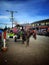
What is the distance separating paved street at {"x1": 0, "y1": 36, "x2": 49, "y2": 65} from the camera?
5.69ft

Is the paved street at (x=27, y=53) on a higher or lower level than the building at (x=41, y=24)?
lower

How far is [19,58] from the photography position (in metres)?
1.75

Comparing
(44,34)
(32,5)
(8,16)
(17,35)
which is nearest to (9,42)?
(17,35)

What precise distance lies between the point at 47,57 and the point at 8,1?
106cm

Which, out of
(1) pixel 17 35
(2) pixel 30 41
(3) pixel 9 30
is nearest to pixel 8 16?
(3) pixel 9 30

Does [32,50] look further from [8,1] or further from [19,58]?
[8,1]

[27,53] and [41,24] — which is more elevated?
[41,24]

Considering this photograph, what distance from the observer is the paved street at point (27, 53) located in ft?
5.69

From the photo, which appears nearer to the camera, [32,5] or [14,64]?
[14,64]

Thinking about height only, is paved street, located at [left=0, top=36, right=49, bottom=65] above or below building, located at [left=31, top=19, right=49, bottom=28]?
below

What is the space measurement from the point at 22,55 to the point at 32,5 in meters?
0.80

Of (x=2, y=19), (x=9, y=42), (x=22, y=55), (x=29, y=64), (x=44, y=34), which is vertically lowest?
(x=29, y=64)

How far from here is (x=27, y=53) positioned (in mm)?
1793

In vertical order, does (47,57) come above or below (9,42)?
below
